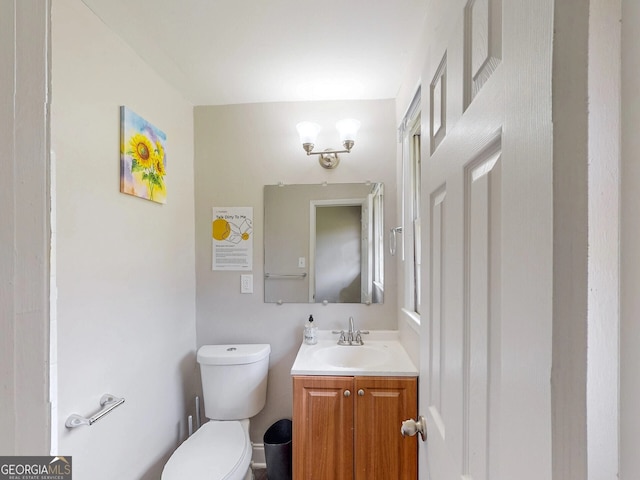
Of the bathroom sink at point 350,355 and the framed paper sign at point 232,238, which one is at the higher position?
the framed paper sign at point 232,238

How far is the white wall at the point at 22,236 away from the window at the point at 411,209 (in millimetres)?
1427

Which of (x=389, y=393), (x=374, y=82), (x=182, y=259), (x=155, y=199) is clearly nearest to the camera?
(x=389, y=393)

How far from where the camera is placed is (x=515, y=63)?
0.35m

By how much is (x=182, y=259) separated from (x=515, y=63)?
182cm

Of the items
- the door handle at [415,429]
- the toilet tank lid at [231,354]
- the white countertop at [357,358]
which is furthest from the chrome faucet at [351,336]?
the door handle at [415,429]

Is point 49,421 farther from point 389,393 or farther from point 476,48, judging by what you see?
point 389,393

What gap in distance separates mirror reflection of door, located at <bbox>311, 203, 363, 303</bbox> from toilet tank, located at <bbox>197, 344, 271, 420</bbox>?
1.92ft

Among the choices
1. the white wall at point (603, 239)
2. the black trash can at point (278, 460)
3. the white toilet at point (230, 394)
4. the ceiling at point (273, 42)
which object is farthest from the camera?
the black trash can at point (278, 460)

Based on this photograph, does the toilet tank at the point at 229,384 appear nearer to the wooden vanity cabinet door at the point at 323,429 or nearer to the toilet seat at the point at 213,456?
the toilet seat at the point at 213,456

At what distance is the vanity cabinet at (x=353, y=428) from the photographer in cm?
128

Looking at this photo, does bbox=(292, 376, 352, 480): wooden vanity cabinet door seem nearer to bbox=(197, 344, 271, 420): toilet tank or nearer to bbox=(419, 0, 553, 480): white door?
bbox=(197, 344, 271, 420): toilet tank

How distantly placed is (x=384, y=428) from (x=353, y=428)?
0.14m

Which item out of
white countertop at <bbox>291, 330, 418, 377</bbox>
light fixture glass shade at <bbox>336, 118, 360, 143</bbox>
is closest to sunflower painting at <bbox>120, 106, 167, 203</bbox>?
light fixture glass shade at <bbox>336, 118, 360, 143</bbox>

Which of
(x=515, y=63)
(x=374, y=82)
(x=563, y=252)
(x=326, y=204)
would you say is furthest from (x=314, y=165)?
(x=563, y=252)
